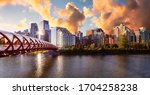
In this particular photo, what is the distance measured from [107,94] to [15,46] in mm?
2707

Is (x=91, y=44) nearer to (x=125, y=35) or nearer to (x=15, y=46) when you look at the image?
(x=125, y=35)

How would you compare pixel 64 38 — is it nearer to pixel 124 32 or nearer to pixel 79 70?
pixel 124 32

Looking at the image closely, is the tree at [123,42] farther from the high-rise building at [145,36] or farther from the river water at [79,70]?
the river water at [79,70]

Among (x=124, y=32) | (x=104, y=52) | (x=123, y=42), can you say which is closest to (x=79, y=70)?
(x=104, y=52)

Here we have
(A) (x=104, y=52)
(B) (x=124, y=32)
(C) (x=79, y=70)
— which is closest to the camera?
(C) (x=79, y=70)

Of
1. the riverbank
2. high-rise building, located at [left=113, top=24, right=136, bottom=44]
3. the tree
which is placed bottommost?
the riverbank

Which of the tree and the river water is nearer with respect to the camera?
the river water

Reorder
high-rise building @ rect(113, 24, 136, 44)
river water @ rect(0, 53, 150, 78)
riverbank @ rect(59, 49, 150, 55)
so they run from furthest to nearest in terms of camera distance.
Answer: high-rise building @ rect(113, 24, 136, 44) → riverbank @ rect(59, 49, 150, 55) → river water @ rect(0, 53, 150, 78)

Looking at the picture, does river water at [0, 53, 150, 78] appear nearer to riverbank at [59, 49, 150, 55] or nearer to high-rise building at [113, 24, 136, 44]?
riverbank at [59, 49, 150, 55]

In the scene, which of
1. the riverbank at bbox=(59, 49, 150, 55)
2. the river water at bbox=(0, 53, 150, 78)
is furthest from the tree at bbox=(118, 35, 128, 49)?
the river water at bbox=(0, 53, 150, 78)

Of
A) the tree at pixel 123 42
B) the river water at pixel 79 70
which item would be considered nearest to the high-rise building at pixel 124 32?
the tree at pixel 123 42

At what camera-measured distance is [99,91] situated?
148 inches

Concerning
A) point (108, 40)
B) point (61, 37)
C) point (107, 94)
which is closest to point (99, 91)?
point (107, 94)

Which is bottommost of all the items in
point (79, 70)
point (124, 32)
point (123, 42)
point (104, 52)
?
point (79, 70)
